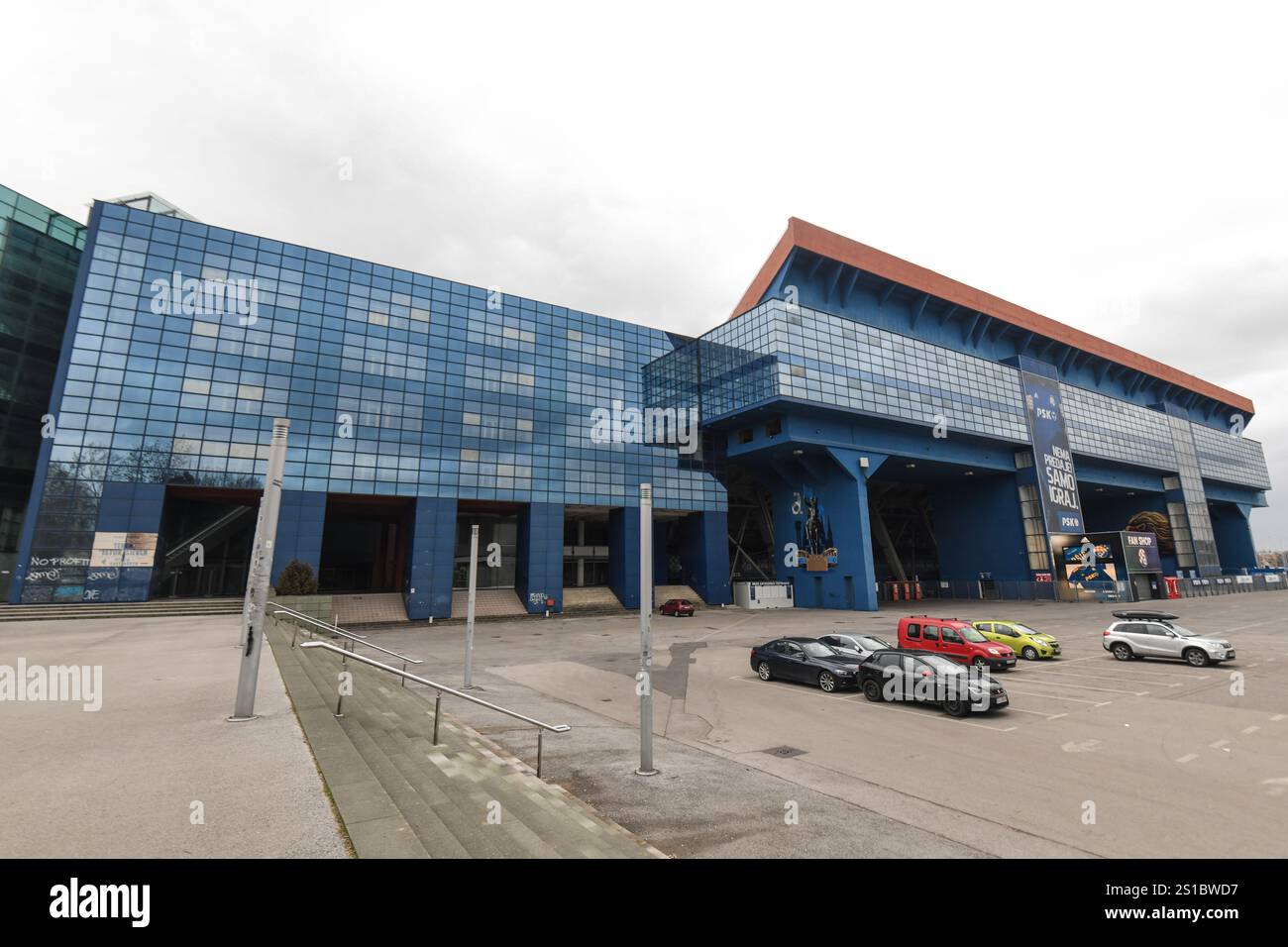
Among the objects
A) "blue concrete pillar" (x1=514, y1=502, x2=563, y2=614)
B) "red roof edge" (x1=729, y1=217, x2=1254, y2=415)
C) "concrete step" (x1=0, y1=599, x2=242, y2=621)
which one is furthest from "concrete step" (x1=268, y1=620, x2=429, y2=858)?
"red roof edge" (x1=729, y1=217, x2=1254, y2=415)

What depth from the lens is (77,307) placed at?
38.3 metres

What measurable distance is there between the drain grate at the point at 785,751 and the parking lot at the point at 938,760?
0.19ft

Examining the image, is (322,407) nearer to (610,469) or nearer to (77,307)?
(77,307)

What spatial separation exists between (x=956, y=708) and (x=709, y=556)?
43.8 m

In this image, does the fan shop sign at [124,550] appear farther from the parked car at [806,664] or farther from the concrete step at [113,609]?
the parked car at [806,664]

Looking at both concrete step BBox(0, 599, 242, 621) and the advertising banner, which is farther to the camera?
the advertising banner

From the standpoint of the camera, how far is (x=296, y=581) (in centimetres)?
3694

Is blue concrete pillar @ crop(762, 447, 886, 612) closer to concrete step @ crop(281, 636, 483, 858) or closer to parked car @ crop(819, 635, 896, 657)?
parked car @ crop(819, 635, 896, 657)

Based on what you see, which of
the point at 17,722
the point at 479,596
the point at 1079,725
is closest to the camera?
the point at 17,722

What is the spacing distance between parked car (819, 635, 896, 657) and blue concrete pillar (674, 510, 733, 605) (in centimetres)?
3721

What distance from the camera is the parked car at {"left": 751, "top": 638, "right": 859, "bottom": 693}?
16.3 metres

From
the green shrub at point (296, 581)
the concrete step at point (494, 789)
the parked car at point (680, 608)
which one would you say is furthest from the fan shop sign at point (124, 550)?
the concrete step at point (494, 789)

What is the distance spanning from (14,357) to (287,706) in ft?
182
